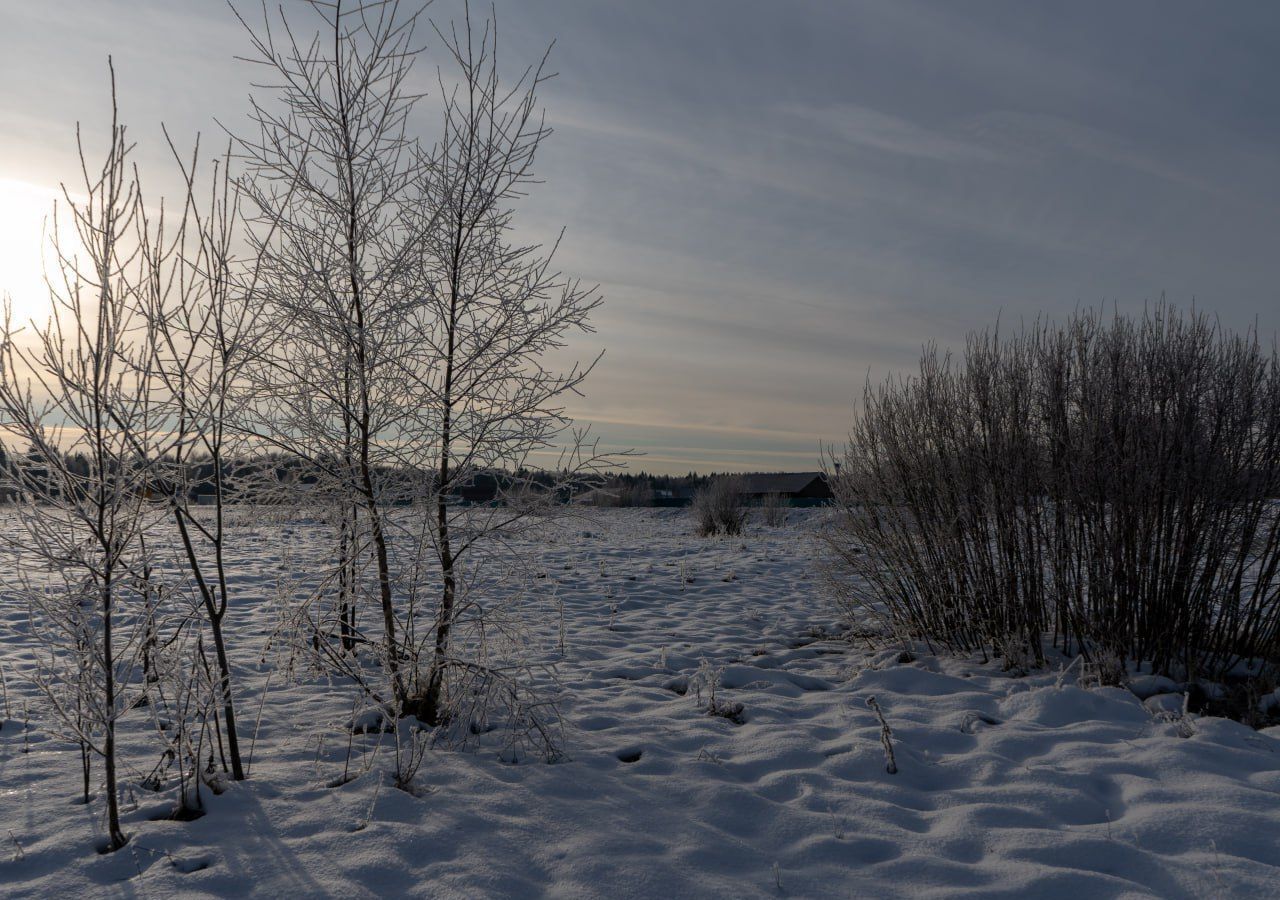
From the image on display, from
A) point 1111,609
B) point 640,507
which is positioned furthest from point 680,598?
point 640,507

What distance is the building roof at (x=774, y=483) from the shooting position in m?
19.4

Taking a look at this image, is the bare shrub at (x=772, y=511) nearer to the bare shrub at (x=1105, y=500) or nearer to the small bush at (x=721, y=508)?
the small bush at (x=721, y=508)

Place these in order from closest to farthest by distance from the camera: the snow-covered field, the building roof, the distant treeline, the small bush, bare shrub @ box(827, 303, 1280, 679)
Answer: the snow-covered field → the distant treeline → bare shrub @ box(827, 303, 1280, 679) → the small bush → the building roof

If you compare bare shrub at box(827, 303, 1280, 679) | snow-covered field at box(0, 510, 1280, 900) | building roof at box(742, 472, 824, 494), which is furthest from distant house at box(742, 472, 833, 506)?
snow-covered field at box(0, 510, 1280, 900)

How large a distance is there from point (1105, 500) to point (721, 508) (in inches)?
499

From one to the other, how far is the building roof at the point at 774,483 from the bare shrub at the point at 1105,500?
776 cm

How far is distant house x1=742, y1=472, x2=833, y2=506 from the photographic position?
19.4m

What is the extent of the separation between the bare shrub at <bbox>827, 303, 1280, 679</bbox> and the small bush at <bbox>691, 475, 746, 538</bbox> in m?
11.1

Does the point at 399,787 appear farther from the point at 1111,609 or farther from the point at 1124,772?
the point at 1111,609

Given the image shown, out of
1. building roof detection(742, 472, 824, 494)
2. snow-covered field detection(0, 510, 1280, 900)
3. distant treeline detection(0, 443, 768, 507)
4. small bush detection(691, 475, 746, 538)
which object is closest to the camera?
snow-covered field detection(0, 510, 1280, 900)

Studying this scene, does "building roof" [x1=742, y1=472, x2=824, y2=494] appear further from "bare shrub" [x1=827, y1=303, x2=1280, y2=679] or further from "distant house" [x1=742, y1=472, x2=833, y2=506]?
"bare shrub" [x1=827, y1=303, x2=1280, y2=679]

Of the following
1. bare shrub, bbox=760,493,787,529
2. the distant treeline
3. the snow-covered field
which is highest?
the distant treeline

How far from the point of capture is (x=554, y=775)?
338 cm

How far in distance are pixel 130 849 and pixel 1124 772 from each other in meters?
4.10
